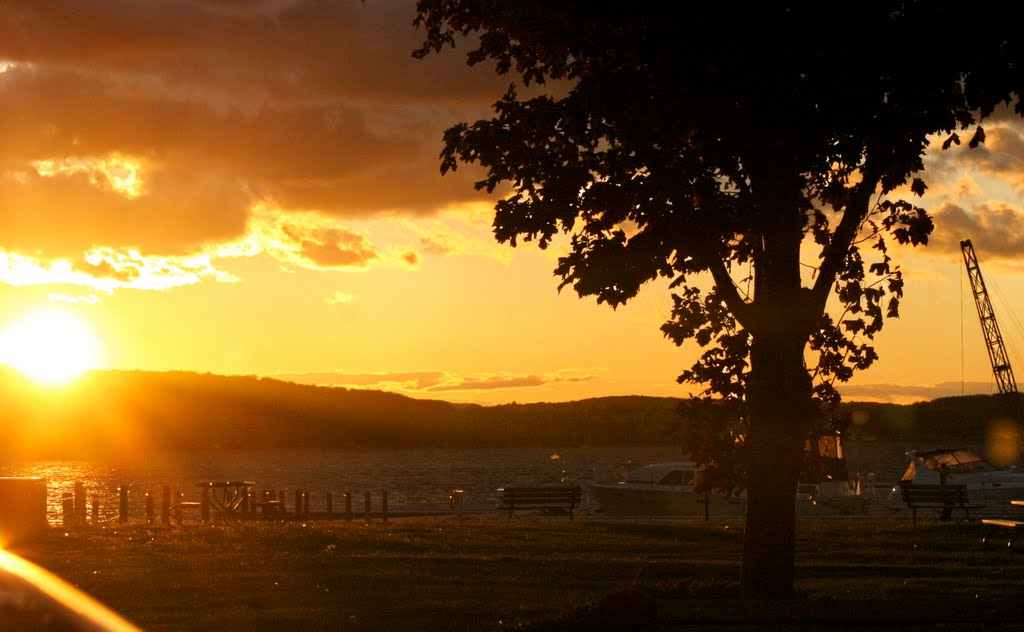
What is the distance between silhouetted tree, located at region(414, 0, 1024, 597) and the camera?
500 inches

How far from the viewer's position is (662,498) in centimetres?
5109

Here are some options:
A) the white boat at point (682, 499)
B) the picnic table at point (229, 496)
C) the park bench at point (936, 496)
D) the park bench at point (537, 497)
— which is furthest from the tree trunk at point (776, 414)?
the white boat at point (682, 499)

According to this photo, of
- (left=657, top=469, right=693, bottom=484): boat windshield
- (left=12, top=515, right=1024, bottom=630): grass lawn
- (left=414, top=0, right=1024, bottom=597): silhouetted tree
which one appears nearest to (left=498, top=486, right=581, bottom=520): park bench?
(left=12, top=515, right=1024, bottom=630): grass lawn

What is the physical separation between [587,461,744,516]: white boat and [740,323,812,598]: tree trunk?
3438 centimetres

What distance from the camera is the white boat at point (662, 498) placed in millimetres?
50250

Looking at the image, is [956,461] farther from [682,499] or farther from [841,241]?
[841,241]

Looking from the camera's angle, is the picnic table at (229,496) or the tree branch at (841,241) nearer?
the tree branch at (841,241)

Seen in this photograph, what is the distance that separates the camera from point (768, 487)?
48.1 ft

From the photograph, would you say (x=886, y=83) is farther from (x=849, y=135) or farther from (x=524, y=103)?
(x=524, y=103)

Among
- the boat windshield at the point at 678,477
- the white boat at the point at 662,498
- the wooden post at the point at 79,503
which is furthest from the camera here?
the boat windshield at the point at 678,477

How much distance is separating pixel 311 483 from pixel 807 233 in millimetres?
114487

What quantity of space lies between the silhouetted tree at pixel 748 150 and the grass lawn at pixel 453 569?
264 centimetres

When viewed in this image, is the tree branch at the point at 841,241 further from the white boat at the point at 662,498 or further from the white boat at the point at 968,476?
the white boat at the point at 968,476

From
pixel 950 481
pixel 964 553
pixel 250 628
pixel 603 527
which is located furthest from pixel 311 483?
pixel 250 628
